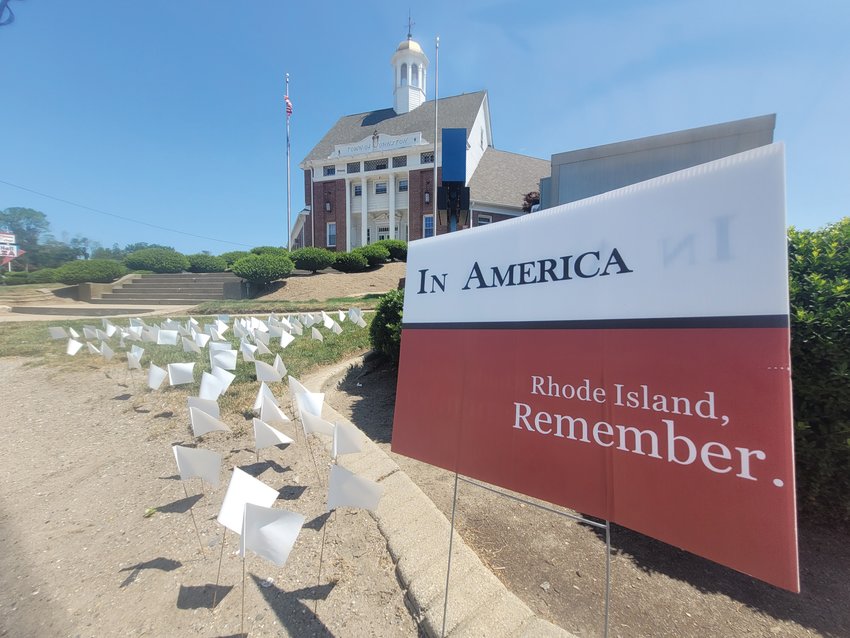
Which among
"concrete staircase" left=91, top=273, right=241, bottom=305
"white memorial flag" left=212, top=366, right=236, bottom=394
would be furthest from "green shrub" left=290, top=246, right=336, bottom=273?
"white memorial flag" left=212, top=366, right=236, bottom=394

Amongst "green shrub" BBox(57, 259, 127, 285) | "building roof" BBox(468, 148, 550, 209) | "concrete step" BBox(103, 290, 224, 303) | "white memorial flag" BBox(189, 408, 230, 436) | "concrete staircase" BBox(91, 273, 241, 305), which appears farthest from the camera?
"building roof" BBox(468, 148, 550, 209)

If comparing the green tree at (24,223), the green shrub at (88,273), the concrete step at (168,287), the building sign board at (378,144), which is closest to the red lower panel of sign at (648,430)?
the concrete step at (168,287)

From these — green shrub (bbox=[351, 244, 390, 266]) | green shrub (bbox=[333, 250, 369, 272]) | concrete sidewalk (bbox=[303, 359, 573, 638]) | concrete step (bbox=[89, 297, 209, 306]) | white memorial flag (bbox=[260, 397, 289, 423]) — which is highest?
green shrub (bbox=[351, 244, 390, 266])

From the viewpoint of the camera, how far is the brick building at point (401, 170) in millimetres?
32719

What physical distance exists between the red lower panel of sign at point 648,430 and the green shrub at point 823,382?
5.19ft

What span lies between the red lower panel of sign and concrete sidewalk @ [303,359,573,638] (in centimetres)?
58

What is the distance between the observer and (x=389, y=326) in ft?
17.8

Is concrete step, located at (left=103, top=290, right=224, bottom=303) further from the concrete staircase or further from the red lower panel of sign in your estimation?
the red lower panel of sign

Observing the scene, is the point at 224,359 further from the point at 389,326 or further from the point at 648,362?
the point at 648,362

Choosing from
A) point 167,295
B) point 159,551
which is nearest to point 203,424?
point 159,551

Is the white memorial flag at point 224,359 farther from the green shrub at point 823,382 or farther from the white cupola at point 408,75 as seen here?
the white cupola at point 408,75

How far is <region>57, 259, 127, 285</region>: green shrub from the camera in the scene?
72.1ft

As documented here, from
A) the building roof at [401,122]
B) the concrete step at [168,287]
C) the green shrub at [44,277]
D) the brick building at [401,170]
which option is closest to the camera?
the concrete step at [168,287]

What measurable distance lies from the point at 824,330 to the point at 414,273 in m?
2.39
